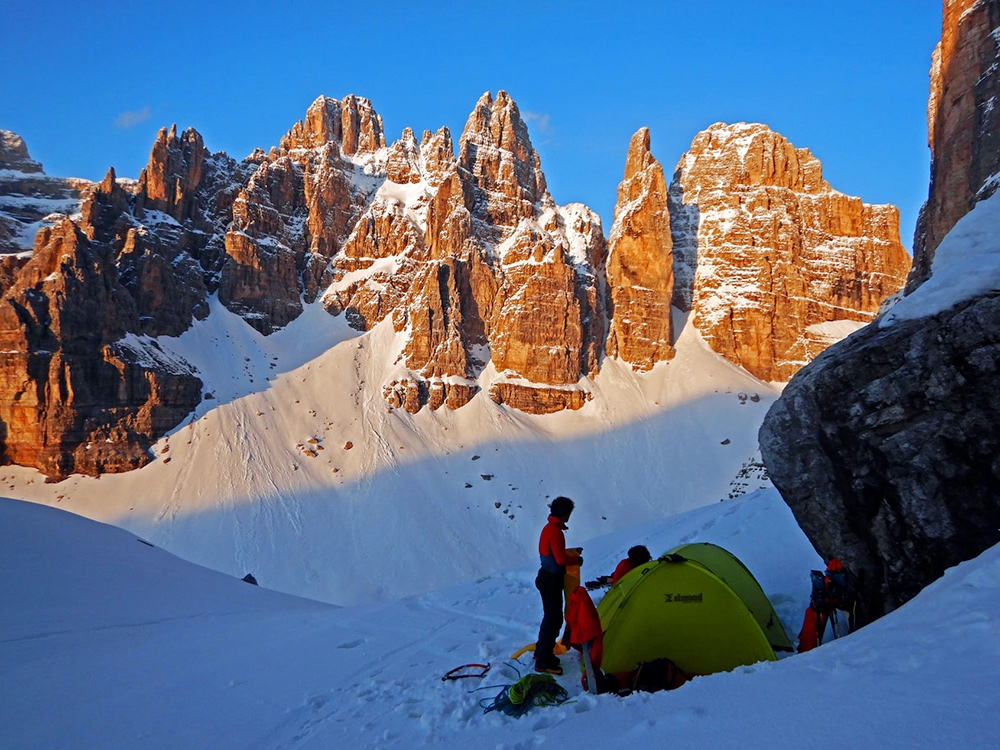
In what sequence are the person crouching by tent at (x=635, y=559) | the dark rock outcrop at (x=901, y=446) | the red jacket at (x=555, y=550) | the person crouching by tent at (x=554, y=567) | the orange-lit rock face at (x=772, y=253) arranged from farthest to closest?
the orange-lit rock face at (x=772, y=253) → the person crouching by tent at (x=635, y=559) → the red jacket at (x=555, y=550) → the person crouching by tent at (x=554, y=567) → the dark rock outcrop at (x=901, y=446)

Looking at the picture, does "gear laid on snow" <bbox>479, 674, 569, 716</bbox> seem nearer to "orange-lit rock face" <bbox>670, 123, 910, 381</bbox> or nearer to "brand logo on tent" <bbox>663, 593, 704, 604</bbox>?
"brand logo on tent" <bbox>663, 593, 704, 604</bbox>

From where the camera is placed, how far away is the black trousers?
7102mm

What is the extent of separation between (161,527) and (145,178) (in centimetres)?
4777

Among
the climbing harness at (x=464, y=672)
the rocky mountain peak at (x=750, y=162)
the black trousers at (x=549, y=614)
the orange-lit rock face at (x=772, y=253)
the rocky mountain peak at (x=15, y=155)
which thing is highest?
the rocky mountain peak at (x=15, y=155)

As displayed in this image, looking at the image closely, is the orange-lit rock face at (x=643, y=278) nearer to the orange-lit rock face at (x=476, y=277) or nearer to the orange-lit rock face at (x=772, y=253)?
the orange-lit rock face at (x=476, y=277)

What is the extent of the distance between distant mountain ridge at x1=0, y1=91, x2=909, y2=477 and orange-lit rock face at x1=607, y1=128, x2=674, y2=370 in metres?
0.27

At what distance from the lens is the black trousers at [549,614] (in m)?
7.10

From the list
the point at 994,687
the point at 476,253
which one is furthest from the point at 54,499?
the point at 994,687

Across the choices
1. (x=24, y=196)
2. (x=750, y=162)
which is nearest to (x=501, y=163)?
(x=750, y=162)

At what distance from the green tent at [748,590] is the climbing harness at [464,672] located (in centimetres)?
301

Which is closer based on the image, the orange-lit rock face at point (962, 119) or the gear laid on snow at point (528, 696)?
the gear laid on snow at point (528, 696)

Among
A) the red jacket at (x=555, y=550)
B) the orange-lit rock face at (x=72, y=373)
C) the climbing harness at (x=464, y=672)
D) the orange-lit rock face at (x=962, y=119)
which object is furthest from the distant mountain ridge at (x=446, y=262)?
the red jacket at (x=555, y=550)

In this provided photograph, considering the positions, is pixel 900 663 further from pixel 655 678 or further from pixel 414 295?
pixel 414 295

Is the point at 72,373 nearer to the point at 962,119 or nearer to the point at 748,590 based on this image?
the point at 748,590
